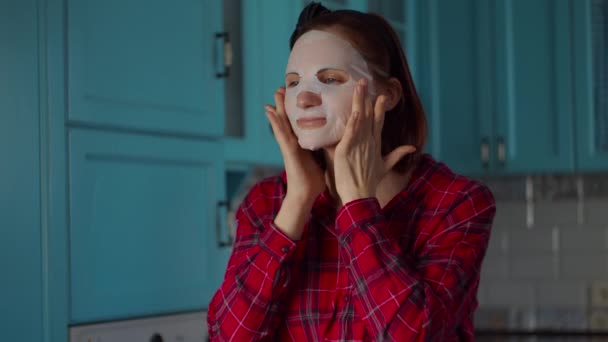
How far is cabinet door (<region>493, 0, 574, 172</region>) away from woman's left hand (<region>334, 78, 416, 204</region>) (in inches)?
76.9

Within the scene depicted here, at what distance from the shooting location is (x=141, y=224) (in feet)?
6.21

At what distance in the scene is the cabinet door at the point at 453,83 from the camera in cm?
324

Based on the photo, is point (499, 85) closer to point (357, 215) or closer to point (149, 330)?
point (149, 330)

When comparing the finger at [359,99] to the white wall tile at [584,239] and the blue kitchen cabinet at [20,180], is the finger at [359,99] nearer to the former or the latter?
the blue kitchen cabinet at [20,180]

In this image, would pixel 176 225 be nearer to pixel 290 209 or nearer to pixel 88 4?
pixel 88 4

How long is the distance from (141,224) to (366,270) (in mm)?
776

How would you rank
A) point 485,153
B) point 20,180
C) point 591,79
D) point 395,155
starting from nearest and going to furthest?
point 395,155 < point 20,180 < point 591,79 < point 485,153

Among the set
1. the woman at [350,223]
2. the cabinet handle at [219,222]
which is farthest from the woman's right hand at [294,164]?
the cabinet handle at [219,222]

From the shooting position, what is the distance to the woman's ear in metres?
1.38

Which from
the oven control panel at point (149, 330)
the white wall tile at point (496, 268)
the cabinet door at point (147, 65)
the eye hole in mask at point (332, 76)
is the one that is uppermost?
the cabinet door at point (147, 65)

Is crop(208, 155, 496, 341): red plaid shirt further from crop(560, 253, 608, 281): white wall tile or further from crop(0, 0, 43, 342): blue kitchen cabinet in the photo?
crop(560, 253, 608, 281): white wall tile

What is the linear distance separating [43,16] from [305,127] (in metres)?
0.64

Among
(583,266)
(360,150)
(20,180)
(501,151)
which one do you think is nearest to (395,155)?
(360,150)

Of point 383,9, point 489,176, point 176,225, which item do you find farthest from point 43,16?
point 489,176
